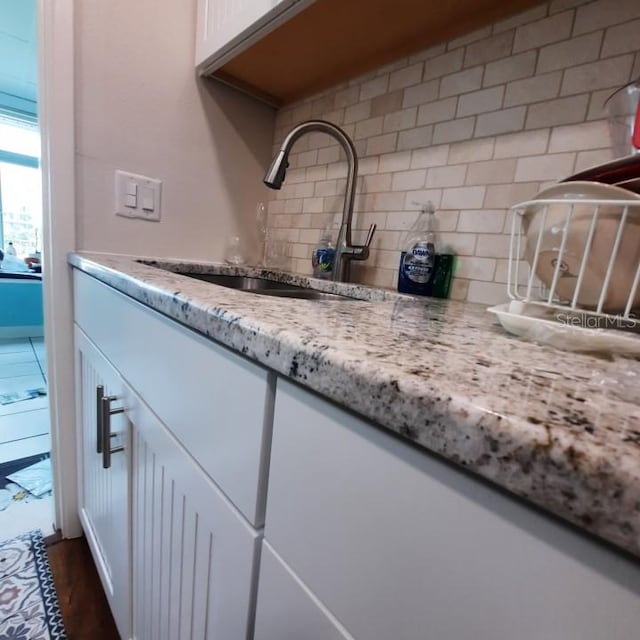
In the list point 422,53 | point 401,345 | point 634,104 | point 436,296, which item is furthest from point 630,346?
point 422,53

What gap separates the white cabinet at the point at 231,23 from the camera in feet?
2.63

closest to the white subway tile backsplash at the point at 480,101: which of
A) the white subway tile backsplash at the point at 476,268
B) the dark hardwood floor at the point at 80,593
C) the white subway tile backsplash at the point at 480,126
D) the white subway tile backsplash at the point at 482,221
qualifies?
the white subway tile backsplash at the point at 480,126

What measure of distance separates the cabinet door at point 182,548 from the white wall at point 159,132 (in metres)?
0.70

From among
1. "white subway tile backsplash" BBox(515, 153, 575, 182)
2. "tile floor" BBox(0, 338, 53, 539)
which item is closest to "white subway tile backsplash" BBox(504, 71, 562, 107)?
"white subway tile backsplash" BBox(515, 153, 575, 182)

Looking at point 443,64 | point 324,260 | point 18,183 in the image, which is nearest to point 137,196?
point 324,260

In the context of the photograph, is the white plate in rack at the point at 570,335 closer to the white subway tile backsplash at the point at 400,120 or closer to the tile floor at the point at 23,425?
the white subway tile backsplash at the point at 400,120

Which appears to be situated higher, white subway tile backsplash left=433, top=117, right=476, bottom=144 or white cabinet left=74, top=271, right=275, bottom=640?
white subway tile backsplash left=433, top=117, right=476, bottom=144

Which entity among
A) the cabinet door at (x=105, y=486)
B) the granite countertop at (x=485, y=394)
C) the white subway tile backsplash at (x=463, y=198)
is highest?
the white subway tile backsplash at (x=463, y=198)

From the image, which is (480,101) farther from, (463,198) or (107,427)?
(107,427)

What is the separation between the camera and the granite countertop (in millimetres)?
139

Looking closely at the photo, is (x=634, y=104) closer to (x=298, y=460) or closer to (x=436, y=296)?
(x=436, y=296)

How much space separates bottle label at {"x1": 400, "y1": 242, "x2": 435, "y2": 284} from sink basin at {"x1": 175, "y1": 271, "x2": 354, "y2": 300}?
192mm

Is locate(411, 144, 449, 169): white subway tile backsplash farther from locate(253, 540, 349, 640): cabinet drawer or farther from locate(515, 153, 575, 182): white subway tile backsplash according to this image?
locate(253, 540, 349, 640): cabinet drawer

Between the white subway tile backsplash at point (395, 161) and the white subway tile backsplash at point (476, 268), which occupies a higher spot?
the white subway tile backsplash at point (395, 161)
